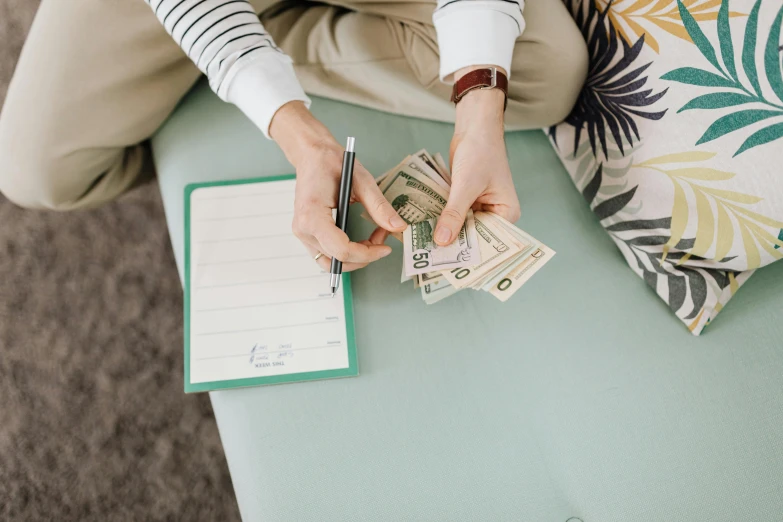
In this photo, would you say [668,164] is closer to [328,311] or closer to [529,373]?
[529,373]

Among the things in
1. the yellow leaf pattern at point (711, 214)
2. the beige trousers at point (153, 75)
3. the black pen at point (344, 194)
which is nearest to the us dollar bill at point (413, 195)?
the black pen at point (344, 194)

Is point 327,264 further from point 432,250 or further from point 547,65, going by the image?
point 547,65

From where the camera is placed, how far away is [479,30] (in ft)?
2.60

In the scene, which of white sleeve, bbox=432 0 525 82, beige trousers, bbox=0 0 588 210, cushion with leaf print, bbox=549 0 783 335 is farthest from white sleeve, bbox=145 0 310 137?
cushion with leaf print, bbox=549 0 783 335

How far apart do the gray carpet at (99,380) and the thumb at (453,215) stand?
2.66 feet

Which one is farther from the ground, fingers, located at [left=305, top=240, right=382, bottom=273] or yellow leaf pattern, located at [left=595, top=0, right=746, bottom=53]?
yellow leaf pattern, located at [left=595, top=0, right=746, bottom=53]

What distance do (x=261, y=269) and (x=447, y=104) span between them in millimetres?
449

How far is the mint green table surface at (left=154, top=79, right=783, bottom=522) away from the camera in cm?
75

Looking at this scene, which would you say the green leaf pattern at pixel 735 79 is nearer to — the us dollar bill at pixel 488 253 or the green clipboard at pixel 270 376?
the us dollar bill at pixel 488 253

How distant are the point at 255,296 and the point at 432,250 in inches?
11.8

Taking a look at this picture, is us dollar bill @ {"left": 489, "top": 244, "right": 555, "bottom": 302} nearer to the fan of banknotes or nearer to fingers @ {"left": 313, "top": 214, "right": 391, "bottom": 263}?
the fan of banknotes

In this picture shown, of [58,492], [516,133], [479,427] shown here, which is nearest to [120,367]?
[58,492]

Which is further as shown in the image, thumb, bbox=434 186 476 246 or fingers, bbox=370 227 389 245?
fingers, bbox=370 227 389 245

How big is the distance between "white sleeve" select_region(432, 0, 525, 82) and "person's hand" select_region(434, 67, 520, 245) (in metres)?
0.03
